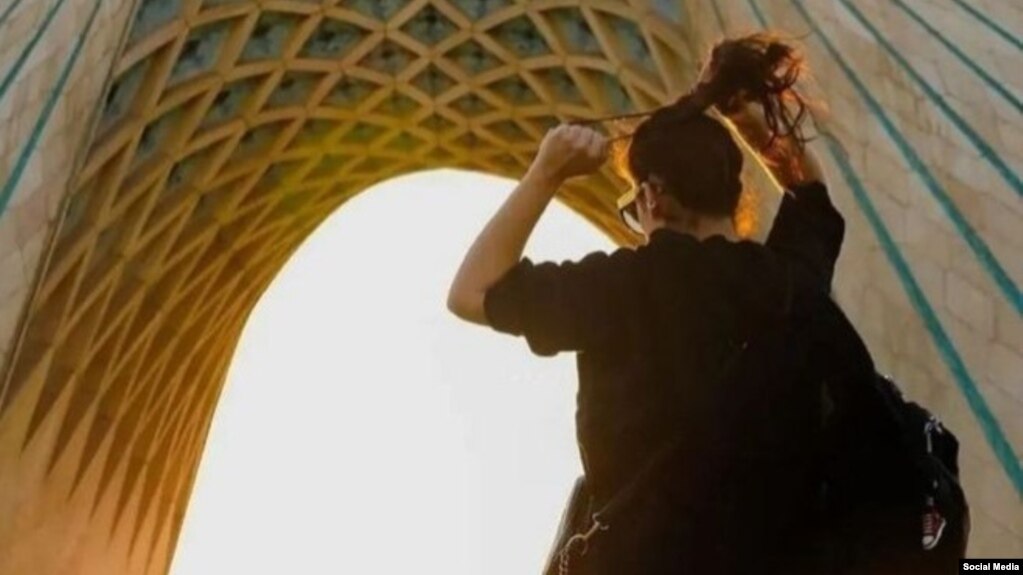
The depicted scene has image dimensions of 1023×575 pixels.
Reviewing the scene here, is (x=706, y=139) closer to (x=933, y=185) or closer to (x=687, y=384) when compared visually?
(x=687, y=384)

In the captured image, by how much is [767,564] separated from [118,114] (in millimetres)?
7187

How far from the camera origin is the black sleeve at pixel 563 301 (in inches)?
56.4

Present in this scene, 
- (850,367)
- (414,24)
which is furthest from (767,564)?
(414,24)

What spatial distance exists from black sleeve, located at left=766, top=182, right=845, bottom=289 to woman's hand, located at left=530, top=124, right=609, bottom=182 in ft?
0.76

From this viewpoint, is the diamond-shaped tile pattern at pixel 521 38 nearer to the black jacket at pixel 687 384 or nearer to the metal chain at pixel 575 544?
the black jacket at pixel 687 384

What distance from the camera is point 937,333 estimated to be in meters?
4.59

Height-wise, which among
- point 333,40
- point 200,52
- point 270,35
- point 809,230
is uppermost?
point 333,40

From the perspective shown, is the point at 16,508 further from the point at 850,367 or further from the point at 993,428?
the point at 850,367

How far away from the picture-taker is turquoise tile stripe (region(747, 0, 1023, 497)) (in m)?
4.04

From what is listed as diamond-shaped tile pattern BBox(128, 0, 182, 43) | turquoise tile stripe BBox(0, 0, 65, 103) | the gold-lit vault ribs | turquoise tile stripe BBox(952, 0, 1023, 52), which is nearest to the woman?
turquoise tile stripe BBox(952, 0, 1023, 52)

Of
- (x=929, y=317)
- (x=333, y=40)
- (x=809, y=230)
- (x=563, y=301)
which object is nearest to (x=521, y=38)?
(x=333, y=40)

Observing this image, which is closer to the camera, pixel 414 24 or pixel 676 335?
pixel 676 335

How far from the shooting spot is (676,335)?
1.41 metres

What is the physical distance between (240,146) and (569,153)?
8.22m
